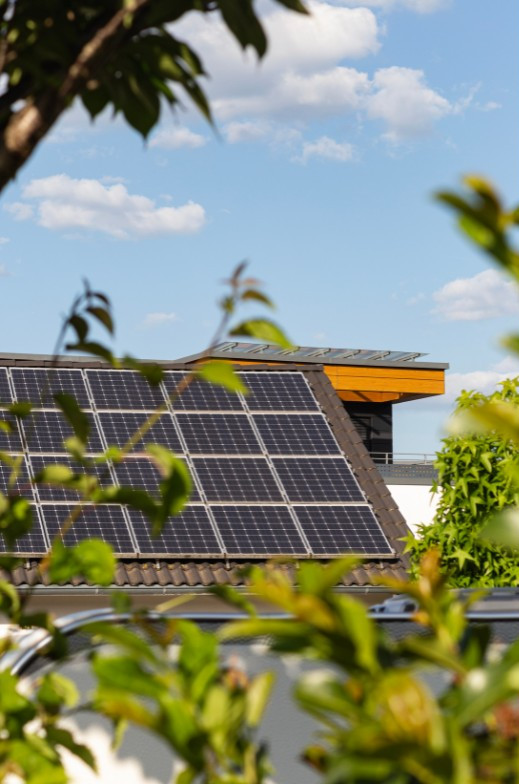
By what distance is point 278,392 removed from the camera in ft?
56.2

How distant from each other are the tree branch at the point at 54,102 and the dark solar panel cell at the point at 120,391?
1395 centimetres

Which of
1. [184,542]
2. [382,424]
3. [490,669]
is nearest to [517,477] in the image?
[490,669]

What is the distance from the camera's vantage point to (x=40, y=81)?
1.91 m

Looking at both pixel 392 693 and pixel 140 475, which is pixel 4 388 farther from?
pixel 392 693

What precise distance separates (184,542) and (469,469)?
12.0 ft

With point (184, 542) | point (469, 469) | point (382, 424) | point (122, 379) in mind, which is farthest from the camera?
point (382, 424)

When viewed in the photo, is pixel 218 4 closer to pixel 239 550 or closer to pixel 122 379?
pixel 239 550

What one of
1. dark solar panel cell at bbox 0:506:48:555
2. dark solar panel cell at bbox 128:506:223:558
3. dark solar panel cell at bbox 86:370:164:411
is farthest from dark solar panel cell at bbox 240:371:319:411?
dark solar panel cell at bbox 0:506:48:555

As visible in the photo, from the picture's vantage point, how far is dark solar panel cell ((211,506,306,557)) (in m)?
13.9

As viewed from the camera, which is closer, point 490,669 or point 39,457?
point 490,669

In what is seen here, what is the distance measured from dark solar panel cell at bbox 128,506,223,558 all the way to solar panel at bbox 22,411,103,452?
1323mm

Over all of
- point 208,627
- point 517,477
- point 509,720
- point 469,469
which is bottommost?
point 509,720

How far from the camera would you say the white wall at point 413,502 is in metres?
25.7

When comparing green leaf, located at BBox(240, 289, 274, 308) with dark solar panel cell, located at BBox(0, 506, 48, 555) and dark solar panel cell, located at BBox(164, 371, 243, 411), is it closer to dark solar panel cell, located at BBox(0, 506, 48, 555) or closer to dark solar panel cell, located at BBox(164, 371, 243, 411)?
dark solar panel cell, located at BBox(0, 506, 48, 555)
